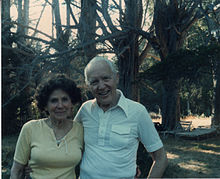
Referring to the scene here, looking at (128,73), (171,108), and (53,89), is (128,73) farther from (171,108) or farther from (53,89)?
(53,89)

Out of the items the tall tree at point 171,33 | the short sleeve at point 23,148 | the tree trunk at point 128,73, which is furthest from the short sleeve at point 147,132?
the tall tree at point 171,33

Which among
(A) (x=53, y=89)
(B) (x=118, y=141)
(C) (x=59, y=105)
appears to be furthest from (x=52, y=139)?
(B) (x=118, y=141)

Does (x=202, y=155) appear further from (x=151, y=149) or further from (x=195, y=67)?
(x=151, y=149)

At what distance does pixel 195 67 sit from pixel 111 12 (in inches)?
121

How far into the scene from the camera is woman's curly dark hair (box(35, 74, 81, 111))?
2.31 meters

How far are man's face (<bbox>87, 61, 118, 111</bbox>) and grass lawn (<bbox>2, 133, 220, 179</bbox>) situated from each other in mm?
4601

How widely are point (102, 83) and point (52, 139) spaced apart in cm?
55

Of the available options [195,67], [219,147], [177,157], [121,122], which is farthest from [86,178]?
[219,147]

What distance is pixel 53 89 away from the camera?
232 centimetres

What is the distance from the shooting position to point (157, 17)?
444 inches

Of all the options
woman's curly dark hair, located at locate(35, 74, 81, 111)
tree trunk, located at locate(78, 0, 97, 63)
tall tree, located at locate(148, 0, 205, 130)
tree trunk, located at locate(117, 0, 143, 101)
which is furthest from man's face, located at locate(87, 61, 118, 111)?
tall tree, located at locate(148, 0, 205, 130)

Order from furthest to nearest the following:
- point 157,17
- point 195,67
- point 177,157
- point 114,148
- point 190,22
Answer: point 190,22 → point 157,17 → point 195,67 → point 177,157 → point 114,148

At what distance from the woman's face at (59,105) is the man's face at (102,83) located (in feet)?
0.76

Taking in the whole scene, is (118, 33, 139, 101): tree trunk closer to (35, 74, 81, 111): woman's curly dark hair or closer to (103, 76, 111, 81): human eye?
(35, 74, 81, 111): woman's curly dark hair
